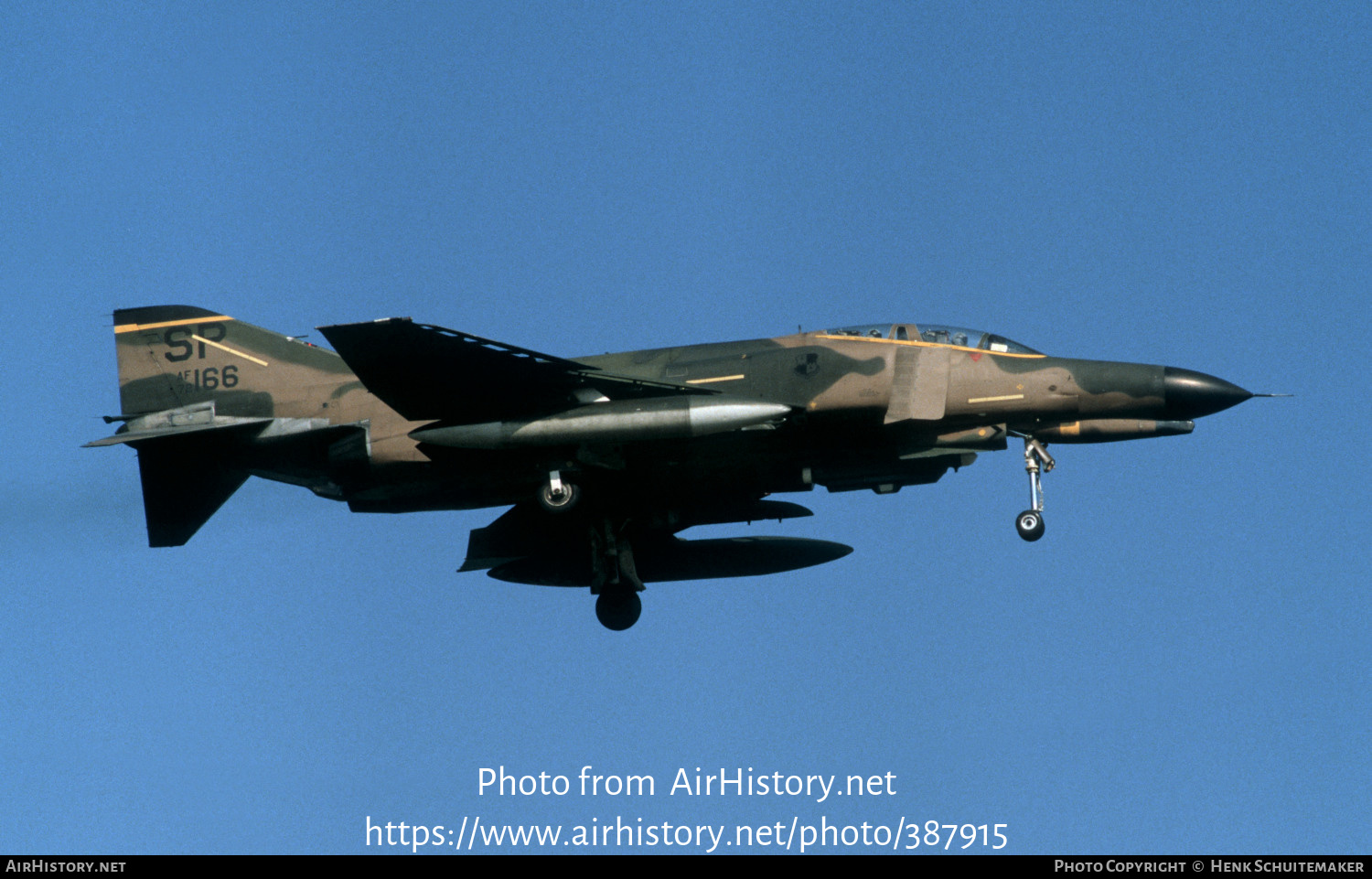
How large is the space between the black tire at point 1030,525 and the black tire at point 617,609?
6263 millimetres

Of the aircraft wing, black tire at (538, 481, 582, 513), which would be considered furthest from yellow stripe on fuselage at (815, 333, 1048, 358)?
black tire at (538, 481, 582, 513)

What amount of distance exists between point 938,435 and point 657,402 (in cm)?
387

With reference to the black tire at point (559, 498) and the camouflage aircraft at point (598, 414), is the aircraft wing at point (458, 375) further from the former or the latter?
the black tire at point (559, 498)

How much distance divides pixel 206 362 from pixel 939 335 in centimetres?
1043

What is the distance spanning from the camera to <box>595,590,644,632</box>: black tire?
25688 mm

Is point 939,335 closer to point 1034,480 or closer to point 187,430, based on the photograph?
point 1034,480

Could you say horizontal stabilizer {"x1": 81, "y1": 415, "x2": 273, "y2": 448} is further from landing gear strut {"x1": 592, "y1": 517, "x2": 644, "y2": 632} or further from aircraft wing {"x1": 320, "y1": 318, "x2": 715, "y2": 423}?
landing gear strut {"x1": 592, "y1": 517, "x2": 644, "y2": 632}

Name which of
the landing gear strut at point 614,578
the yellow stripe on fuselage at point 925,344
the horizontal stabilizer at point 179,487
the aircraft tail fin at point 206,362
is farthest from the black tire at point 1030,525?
the horizontal stabilizer at point 179,487

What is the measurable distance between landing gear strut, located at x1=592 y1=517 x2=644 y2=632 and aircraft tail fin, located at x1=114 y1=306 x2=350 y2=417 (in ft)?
14.8

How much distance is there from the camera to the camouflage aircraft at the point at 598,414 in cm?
2198

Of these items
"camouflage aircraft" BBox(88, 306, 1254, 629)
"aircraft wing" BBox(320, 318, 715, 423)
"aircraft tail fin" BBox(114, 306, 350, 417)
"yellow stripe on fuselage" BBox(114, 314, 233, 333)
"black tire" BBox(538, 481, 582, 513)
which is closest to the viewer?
"aircraft wing" BBox(320, 318, 715, 423)

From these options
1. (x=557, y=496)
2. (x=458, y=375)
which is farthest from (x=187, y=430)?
(x=557, y=496)

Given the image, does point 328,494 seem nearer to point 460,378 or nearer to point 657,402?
point 460,378

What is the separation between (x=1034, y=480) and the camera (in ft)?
74.4
